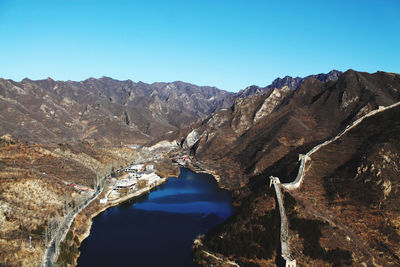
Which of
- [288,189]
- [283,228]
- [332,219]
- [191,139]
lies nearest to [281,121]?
[191,139]

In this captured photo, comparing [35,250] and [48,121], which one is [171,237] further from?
[48,121]

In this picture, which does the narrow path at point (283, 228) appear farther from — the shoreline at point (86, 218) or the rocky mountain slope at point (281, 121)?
Answer: the rocky mountain slope at point (281, 121)

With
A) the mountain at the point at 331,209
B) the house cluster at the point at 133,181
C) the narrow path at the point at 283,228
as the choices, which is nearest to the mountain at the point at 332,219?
the mountain at the point at 331,209

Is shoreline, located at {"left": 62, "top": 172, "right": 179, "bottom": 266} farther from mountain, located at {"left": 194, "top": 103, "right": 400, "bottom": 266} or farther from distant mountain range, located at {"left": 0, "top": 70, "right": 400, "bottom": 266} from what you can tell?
mountain, located at {"left": 194, "top": 103, "right": 400, "bottom": 266}

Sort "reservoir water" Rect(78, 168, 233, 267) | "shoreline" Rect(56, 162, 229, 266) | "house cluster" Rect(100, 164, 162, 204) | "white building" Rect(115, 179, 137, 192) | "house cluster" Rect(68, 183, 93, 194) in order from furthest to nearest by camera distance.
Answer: "white building" Rect(115, 179, 137, 192)
"house cluster" Rect(100, 164, 162, 204)
"house cluster" Rect(68, 183, 93, 194)
"shoreline" Rect(56, 162, 229, 266)
"reservoir water" Rect(78, 168, 233, 267)

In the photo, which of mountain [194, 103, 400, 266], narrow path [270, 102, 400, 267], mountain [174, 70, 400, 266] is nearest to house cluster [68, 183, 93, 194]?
mountain [174, 70, 400, 266]

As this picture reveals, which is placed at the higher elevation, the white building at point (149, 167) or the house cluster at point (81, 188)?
the white building at point (149, 167)
